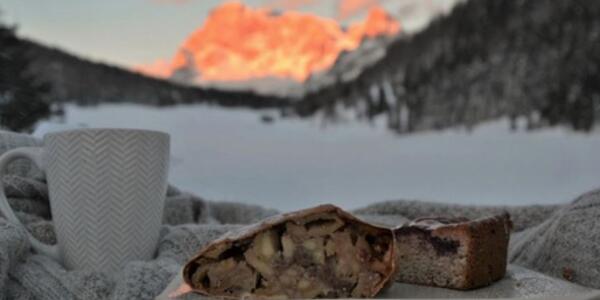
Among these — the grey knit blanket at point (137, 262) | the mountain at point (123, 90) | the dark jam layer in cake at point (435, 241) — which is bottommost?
the grey knit blanket at point (137, 262)

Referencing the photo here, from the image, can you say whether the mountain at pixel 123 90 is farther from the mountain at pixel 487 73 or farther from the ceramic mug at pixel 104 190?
the ceramic mug at pixel 104 190

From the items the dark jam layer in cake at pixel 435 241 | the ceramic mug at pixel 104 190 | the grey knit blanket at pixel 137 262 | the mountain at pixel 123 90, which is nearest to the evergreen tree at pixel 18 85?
the mountain at pixel 123 90

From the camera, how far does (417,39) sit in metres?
3.08

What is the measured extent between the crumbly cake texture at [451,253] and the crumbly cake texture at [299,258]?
0.03 meters

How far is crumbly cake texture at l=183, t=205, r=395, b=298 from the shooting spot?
332 mm

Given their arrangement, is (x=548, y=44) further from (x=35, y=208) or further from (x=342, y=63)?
(x=35, y=208)

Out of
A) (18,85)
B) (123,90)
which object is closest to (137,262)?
(123,90)

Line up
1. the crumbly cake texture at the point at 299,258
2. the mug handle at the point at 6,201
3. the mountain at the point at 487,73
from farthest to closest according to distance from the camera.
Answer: the mountain at the point at 487,73, the mug handle at the point at 6,201, the crumbly cake texture at the point at 299,258

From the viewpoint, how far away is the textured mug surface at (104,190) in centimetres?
42

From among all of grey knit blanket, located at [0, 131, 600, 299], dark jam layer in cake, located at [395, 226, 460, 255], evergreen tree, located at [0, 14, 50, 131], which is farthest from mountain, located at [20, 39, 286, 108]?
dark jam layer in cake, located at [395, 226, 460, 255]

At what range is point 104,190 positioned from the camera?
42 cm

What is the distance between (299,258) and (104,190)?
0.50 feet

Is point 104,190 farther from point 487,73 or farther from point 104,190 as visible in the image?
point 487,73

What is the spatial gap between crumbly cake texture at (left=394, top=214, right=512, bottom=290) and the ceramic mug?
0.17 meters
